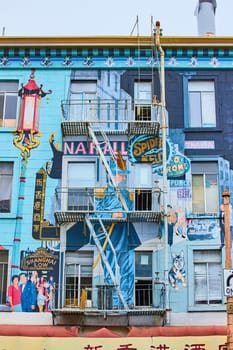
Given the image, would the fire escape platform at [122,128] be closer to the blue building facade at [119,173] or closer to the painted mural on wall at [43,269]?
the blue building facade at [119,173]

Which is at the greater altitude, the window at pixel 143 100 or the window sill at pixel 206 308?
the window at pixel 143 100

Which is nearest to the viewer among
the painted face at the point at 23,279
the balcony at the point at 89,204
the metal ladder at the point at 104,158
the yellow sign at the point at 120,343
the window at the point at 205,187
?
the yellow sign at the point at 120,343

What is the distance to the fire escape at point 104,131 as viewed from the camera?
19.8 meters

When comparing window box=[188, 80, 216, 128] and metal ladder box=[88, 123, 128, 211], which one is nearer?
metal ladder box=[88, 123, 128, 211]

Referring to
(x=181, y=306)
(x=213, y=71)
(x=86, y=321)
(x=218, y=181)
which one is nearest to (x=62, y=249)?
(x=86, y=321)

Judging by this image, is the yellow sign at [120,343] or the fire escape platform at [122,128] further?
the fire escape platform at [122,128]

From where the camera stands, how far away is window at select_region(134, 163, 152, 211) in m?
20.5

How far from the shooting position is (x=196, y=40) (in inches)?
874

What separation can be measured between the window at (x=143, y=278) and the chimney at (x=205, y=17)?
33.2ft

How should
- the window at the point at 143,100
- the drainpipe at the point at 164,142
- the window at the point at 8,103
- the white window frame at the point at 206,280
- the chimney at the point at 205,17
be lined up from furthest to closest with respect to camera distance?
1. the chimney at the point at 205,17
2. the window at the point at 8,103
3. the window at the point at 143,100
4. the white window frame at the point at 206,280
5. the drainpipe at the point at 164,142

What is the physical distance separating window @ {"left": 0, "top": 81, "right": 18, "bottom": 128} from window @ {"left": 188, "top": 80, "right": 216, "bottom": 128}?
22.2ft

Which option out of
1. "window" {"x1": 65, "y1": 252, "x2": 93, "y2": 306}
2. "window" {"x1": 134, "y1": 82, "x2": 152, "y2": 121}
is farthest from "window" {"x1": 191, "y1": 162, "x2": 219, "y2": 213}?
"window" {"x1": 65, "y1": 252, "x2": 93, "y2": 306}

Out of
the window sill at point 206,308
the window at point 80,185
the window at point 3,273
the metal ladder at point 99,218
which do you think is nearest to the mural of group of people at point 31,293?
the window at point 3,273

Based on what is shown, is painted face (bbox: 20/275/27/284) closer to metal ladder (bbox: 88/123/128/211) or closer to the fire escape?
the fire escape
